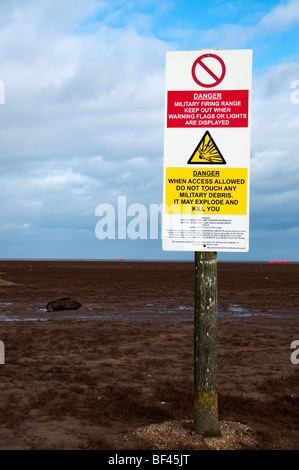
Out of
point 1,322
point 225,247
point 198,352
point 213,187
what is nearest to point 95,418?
point 198,352

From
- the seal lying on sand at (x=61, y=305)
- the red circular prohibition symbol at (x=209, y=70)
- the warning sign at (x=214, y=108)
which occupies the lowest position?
the seal lying on sand at (x=61, y=305)

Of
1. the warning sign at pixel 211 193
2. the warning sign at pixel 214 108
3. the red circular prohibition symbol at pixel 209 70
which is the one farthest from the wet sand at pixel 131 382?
the red circular prohibition symbol at pixel 209 70

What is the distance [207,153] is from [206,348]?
2393mm

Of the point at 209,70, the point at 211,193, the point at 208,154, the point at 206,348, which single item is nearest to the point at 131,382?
the point at 206,348

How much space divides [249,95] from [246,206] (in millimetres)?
1377

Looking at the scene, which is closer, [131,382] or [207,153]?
[207,153]

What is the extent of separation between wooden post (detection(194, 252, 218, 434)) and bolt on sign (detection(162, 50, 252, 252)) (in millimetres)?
425

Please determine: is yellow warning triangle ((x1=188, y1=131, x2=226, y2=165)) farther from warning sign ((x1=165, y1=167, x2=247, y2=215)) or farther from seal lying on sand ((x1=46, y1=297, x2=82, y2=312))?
seal lying on sand ((x1=46, y1=297, x2=82, y2=312))

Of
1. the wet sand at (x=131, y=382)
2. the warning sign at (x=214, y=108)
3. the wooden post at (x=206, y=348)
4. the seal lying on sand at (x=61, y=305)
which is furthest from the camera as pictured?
the seal lying on sand at (x=61, y=305)

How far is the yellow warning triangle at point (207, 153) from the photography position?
5.66 m

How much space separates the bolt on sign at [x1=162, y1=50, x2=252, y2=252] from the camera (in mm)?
5625

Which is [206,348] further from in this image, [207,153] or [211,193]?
[207,153]

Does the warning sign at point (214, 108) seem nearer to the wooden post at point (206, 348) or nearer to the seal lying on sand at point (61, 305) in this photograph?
the wooden post at point (206, 348)

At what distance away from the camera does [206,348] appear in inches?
220
